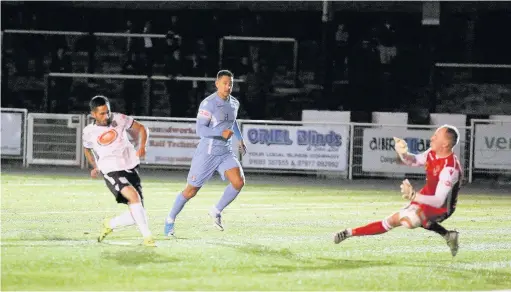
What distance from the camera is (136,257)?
473 inches

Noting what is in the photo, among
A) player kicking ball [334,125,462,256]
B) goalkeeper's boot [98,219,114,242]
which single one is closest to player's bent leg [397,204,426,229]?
player kicking ball [334,125,462,256]

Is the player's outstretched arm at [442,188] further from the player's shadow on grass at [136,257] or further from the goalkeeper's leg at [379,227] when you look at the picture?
the player's shadow on grass at [136,257]

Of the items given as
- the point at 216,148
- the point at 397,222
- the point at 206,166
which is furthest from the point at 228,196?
the point at 397,222

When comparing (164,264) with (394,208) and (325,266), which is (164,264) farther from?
(394,208)

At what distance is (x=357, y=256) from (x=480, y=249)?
6.40 feet

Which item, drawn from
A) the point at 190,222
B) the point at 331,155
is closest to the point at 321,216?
the point at 190,222

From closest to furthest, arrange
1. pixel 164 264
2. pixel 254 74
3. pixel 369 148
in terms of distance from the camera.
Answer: pixel 164 264, pixel 369 148, pixel 254 74

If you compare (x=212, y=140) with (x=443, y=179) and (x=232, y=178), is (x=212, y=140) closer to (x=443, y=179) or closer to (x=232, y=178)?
(x=232, y=178)

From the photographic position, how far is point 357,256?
1267 centimetres

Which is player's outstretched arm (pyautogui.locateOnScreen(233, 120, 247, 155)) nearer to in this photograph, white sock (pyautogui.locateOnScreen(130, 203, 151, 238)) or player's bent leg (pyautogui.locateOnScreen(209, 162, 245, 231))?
player's bent leg (pyautogui.locateOnScreen(209, 162, 245, 231))

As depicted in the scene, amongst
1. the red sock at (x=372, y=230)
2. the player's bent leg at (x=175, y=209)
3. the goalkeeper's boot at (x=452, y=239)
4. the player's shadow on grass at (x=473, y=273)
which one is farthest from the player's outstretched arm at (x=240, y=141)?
the player's shadow on grass at (x=473, y=273)

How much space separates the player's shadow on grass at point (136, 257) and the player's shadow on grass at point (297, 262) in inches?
41.6

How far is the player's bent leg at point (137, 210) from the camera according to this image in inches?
510

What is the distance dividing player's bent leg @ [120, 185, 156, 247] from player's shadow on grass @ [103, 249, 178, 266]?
1.25 feet
